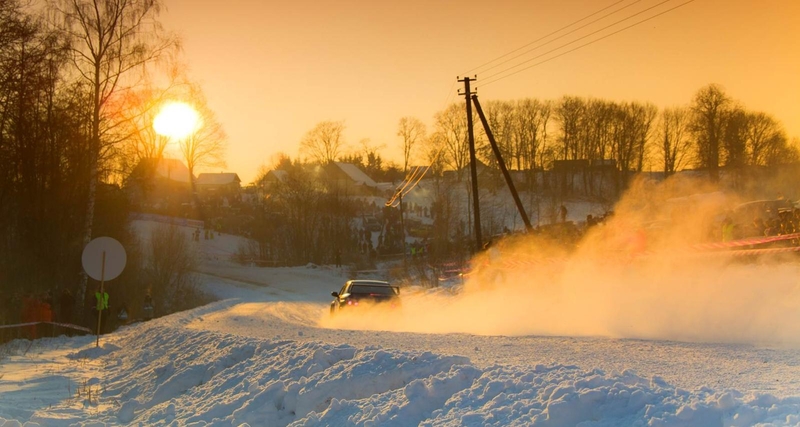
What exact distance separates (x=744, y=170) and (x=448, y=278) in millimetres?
41792

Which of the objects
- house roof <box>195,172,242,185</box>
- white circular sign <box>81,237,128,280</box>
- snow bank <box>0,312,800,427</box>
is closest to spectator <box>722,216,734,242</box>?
snow bank <box>0,312,800,427</box>

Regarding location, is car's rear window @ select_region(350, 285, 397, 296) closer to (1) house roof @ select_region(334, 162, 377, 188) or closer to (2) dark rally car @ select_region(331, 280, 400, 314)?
(2) dark rally car @ select_region(331, 280, 400, 314)

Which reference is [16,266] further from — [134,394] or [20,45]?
[134,394]

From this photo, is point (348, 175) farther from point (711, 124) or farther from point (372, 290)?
point (372, 290)

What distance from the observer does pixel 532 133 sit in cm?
9506

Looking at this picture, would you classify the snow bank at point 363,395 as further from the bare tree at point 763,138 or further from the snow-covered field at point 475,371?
the bare tree at point 763,138

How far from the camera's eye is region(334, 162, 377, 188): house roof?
11000cm

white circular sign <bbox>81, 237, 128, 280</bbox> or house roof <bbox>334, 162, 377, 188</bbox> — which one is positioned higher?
house roof <bbox>334, 162, 377, 188</bbox>

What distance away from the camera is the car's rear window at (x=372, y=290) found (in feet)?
70.9

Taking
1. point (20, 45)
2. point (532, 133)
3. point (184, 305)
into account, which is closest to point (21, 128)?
point (20, 45)

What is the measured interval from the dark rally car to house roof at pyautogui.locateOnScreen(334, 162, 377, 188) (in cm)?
8597

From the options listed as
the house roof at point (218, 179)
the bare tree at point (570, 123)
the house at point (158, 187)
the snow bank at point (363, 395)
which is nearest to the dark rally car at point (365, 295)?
the snow bank at point (363, 395)

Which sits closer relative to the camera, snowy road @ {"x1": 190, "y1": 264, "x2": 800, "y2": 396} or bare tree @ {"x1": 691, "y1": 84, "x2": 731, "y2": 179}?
snowy road @ {"x1": 190, "y1": 264, "x2": 800, "y2": 396}

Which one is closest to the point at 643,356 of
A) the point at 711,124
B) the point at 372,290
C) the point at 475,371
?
the point at 475,371
